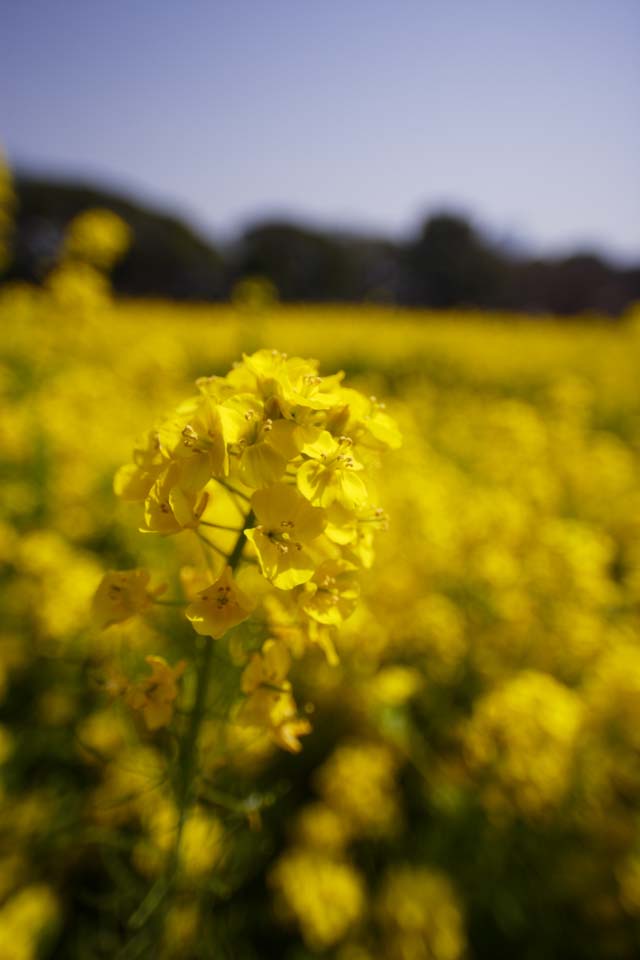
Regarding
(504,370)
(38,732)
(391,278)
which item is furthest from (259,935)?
(391,278)

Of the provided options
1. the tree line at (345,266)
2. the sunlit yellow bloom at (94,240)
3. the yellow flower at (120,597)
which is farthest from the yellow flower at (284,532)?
the tree line at (345,266)

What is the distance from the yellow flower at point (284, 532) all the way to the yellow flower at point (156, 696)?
32 centimetres

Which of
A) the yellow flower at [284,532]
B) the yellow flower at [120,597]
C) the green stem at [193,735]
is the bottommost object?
the green stem at [193,735]

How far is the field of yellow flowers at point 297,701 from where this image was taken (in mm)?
1000

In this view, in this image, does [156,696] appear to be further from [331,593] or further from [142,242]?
[142,242]

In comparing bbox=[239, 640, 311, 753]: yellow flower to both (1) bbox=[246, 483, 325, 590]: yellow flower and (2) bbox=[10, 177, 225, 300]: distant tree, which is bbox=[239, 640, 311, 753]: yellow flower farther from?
(2) bbox=[10, 177, 225, 300]: distant tree

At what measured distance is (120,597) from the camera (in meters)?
1.06

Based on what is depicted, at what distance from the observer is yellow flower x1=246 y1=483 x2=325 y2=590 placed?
895mm

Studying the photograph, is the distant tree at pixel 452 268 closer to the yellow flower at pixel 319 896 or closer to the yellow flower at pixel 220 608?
the yellow flower at pixel 319 896

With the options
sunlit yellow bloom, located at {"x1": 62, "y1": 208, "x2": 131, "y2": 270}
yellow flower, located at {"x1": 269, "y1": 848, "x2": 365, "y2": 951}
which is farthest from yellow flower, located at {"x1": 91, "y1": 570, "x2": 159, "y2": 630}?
sunlit yellow bloom, located at {"x1": 62, "y1": 208, "x2": 131, "y2": 270}

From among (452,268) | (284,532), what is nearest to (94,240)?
(284,532)

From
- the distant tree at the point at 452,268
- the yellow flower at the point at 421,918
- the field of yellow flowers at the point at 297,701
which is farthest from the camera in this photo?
the distant tree at the point at 452,268

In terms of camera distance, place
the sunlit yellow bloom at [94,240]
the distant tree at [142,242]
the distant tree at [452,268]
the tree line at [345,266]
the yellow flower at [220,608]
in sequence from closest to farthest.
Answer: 1. the yellow flower at [220,608]
2. the sunlit yellow bloom at [94,240]
3. the distant tree at [142,242]
4. the tree line at [345,266]
5. the distant tree at [452,268]

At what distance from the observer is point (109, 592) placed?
41.6 inches
